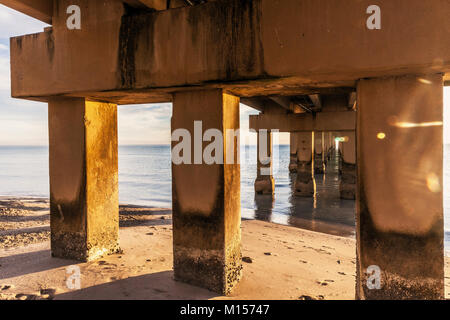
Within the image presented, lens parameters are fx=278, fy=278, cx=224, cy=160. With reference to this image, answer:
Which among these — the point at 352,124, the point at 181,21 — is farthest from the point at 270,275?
the point at 352,124

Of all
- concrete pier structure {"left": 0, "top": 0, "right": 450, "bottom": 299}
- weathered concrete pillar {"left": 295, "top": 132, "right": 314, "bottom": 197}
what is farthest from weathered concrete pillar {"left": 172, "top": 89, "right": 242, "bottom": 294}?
weathered concrete pillar {"left": 295, "top": 132, "right": 314, "bottom": 197}

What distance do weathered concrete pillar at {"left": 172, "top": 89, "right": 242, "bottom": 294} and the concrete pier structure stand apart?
0.02m

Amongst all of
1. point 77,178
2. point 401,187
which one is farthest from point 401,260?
point 77,178

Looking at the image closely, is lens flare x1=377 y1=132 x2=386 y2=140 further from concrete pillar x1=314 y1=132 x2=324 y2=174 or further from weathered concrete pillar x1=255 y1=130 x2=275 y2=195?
concrete pillar x1=314 y1=132 x2=324 y2=174

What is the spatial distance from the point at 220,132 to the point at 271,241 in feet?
13.1

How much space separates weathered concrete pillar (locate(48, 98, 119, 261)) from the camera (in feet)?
15.3

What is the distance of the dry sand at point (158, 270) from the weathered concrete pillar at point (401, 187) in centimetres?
111

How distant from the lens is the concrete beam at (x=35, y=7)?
3.93 meters

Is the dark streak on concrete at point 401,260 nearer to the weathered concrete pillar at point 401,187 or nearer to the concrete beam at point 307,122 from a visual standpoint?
the weathered concrete pillar at point 401,187

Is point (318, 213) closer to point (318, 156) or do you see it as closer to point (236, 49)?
point (236, 49)

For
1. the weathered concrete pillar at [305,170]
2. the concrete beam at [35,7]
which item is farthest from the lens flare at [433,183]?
the weathered concrete pillar at [305,170]

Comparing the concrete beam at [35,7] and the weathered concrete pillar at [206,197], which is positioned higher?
the concrete beam at [35,7]

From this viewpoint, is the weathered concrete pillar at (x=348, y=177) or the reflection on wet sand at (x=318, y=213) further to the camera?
the weathered concrete pillar at (x=348, y=177)
